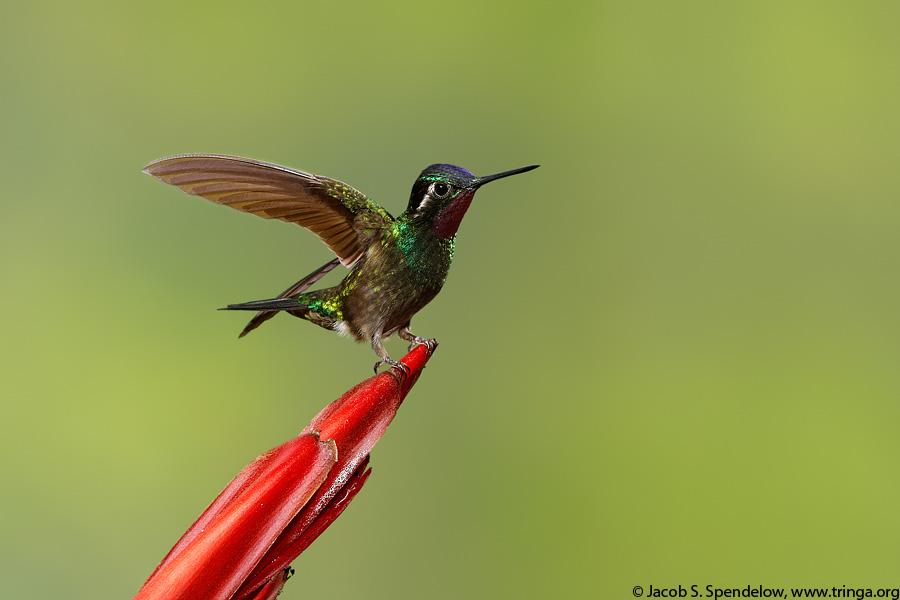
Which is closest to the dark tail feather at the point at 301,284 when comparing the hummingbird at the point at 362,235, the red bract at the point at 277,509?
the hummingbird at the point at 362,235

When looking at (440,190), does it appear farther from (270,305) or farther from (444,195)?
(270,305)

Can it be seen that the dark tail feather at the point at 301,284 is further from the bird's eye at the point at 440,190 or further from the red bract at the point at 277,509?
the red bract at the point at 277,509

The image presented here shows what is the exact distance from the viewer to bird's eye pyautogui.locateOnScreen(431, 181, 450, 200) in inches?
17.6

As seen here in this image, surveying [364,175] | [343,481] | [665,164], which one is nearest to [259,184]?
[343,481]

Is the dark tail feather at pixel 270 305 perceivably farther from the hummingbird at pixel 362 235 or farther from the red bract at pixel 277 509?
the red bract at pixel 277 509

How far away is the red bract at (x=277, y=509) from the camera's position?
239 millimetres

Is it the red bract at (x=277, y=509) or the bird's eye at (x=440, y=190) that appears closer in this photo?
the red bract at (x=277, y=509)

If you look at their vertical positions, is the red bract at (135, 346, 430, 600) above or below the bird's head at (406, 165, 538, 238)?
below

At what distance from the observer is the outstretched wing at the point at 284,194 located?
378 millimetres

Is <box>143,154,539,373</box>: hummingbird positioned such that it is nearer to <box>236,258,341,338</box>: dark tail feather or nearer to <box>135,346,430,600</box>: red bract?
<box>236,258,341,338</box>: dark tail feather

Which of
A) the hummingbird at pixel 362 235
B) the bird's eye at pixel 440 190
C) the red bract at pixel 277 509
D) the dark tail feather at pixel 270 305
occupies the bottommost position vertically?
the red bract at pixel 277 509

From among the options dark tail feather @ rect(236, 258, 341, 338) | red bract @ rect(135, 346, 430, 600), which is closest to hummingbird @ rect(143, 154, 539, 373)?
dark tail feather @ rect(236, 258, 341, 338)

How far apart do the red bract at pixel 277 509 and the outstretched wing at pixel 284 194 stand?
0.14m

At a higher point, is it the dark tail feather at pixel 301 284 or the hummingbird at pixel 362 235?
the hummingbird at pixel 362 235
